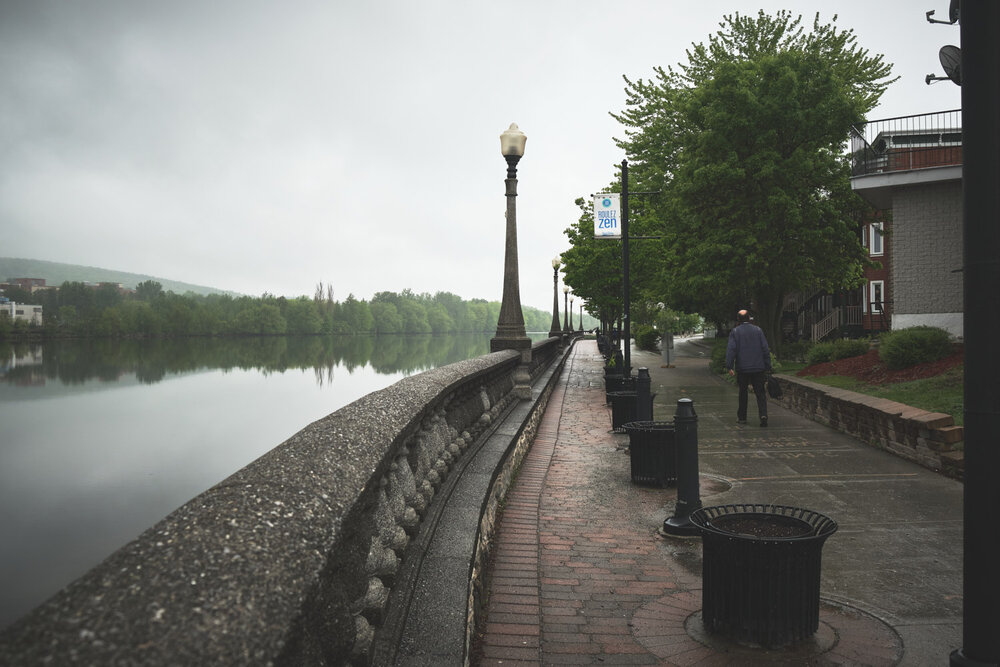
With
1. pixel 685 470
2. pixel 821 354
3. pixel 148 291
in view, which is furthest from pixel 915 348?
pixel 148 291

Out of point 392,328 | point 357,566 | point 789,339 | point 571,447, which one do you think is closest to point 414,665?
point 357,566

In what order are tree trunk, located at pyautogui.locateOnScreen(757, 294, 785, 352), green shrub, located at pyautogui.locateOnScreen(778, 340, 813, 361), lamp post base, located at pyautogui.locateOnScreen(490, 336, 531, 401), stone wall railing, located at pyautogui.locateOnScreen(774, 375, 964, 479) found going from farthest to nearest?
green shrub, located at pyautogui.locateOnScreen(778, 340, 813, 361)
tree trunk, located at pyautogui.locateOnScreen(757, 294, 785, 352)
lamp post base, located at pyautogui.locateOnScreen(490, 336, 531, 401)
stone wall railing, located at pyautogui.locateOnScreen(774, 375, 964, 479)

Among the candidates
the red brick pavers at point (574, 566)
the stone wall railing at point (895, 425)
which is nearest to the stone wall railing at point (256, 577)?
the red brick pavers at point (574, 566)

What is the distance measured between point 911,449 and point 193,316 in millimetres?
158483

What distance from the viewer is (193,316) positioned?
492 ft

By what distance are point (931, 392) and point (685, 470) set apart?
7960 mm

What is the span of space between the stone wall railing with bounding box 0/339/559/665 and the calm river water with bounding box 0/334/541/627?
1728 centimetres

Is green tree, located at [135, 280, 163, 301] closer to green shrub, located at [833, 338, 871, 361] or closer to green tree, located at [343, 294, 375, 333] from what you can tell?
green tree, located at [343, 294, 375, 333]

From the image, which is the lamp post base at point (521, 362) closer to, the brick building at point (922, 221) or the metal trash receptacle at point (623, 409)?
the metal trash receptacle at point (623, 409)

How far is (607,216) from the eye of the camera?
47.3ft

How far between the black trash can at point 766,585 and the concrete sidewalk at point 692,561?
10cm

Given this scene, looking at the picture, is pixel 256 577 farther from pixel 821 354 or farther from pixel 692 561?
pixel 821 354

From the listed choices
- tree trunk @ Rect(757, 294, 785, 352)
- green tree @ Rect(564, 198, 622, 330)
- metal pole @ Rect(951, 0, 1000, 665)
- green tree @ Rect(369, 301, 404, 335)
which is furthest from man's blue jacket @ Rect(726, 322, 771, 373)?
green tree @ Rect(369, 301, 404, 335)

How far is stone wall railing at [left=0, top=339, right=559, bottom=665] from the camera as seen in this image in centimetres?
129
